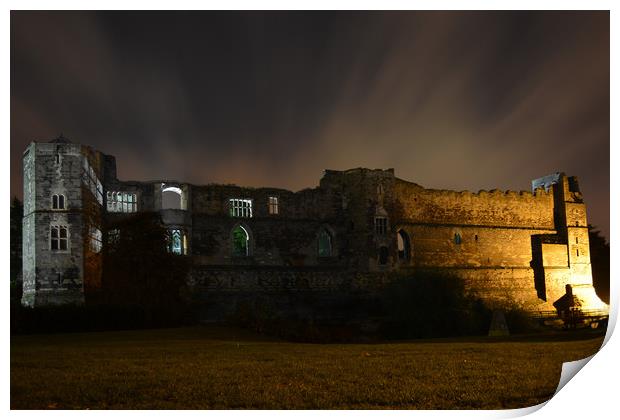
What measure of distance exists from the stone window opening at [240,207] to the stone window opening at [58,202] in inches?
389

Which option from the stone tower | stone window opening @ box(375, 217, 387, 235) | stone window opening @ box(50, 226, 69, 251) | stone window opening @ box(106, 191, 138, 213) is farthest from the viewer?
stone window opening @ box(375, 217, 387, 235)

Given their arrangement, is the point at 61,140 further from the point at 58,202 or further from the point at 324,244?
the point at 324,244

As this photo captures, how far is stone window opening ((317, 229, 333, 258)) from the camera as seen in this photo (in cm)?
3291

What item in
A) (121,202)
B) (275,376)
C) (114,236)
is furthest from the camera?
(121,202)

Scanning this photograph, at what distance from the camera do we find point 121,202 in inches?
1122

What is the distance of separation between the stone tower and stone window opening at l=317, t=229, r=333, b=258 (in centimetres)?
1293

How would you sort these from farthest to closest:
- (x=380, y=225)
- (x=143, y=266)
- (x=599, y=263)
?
(x=599, y=263), (x=380, y=225), (x=143, y=266)

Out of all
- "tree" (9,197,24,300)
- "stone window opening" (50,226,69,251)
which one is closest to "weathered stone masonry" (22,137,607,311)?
"stone window opening" (50,226,69,251)

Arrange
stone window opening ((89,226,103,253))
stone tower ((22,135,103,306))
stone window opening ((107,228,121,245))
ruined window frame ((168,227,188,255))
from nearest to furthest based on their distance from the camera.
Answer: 1. stone tower ((22,135,103,306))
2. stone window opening ((89,226,103,253))
3. stone window opening ((107,228,121,245))
4. ruined window frame ((168,227,188,255))

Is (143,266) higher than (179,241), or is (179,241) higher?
(179,241)

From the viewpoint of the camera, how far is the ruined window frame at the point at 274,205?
3198 cm

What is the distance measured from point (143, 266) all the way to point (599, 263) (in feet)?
101

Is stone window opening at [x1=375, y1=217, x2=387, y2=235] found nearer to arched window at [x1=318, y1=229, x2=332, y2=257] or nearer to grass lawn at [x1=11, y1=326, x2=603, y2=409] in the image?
arched window at [x1=318, y1=229, x2=332, y2=257]

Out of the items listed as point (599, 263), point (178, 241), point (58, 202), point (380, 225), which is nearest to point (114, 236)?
point (178, 241)
